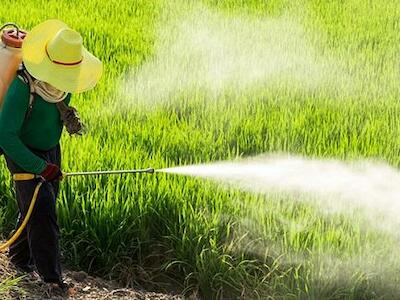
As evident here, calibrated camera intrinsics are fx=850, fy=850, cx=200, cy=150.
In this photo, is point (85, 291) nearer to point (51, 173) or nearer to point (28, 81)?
point (51, 173)

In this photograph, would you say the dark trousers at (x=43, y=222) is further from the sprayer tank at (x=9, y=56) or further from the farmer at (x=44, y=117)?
the sprayer tank at (x=9, y=56)

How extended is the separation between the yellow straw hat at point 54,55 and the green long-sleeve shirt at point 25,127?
0.29 feet

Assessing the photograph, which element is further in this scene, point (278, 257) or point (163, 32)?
point (163, 32)

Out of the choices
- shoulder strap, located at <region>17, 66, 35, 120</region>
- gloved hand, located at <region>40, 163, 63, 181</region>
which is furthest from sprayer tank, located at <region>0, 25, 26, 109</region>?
gloved hand, located at <region>40, 163, 63, 181</region>

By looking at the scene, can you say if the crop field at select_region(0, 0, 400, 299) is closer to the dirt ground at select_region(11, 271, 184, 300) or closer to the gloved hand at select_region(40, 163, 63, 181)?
the dirt ground at select_region(11, 271, 184, 300)

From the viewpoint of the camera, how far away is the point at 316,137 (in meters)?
3.99

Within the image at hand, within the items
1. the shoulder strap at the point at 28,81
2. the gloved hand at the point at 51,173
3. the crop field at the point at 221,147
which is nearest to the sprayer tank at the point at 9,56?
the shoulder strap at the point at 28,81

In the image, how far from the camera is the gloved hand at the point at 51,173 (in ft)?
8.77

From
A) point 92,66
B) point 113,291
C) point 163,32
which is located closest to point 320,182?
point 113,291

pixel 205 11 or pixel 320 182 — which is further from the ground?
pixel 205 11

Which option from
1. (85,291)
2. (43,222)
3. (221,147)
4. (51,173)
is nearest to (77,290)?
(85,291)

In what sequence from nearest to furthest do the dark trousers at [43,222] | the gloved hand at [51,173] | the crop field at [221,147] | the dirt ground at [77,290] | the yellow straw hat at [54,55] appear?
the yellow straw hat at [54,55] < the gloved hand at [51,173] < the dark trousers at [43,222] < the dirt ground at [77,290] < the crop field at [221,147]

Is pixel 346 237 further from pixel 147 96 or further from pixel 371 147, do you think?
pixel 147 96

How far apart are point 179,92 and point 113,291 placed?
73.8 inches
